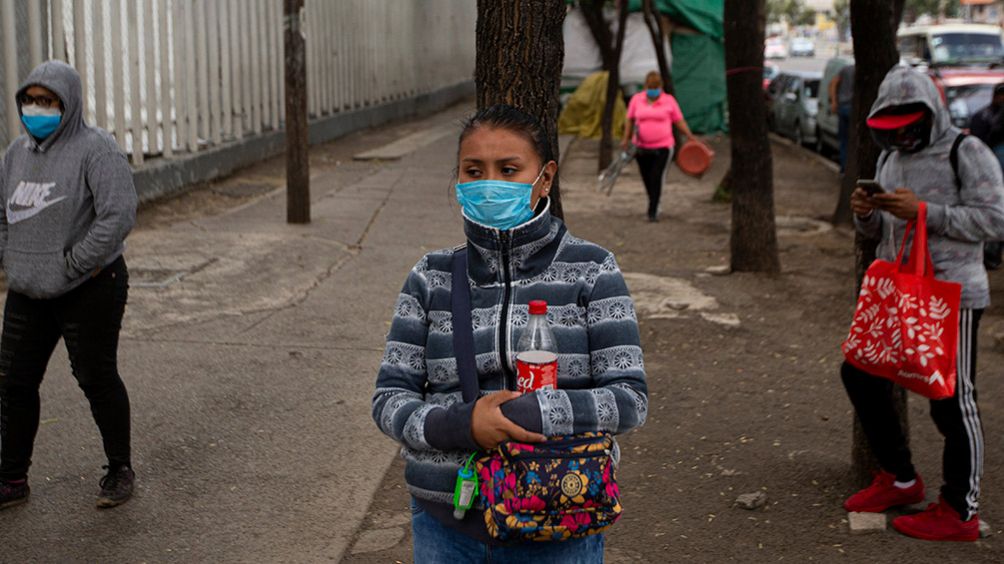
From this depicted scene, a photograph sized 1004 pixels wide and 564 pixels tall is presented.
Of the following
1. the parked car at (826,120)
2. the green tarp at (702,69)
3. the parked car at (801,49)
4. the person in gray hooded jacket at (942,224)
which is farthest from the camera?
the parked car at (801,49)

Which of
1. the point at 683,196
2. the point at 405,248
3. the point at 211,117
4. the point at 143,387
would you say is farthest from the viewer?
the point at 683,196

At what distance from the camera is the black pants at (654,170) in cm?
1414

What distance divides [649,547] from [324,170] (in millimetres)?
13450

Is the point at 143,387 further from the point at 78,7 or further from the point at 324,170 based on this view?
the point at 324,170

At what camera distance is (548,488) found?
2.33 m

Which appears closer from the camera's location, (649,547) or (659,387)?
(649,547)

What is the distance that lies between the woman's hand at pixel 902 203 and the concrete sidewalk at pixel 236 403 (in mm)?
1895

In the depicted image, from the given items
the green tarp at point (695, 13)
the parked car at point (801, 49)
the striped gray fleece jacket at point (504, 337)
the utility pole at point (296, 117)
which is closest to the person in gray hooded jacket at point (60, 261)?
the striped gray fleece jacket at point (504, 337)

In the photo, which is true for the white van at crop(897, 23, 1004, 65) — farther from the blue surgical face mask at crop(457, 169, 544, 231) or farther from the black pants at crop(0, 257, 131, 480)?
the blue surgical face mask at crop(457, 169, 544, 231)

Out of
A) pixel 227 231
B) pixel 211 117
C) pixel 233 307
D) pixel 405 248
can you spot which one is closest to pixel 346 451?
pixel 233 307

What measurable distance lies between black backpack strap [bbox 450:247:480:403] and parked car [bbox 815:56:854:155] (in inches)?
780

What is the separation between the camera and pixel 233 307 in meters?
8.54

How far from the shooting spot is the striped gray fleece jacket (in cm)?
247

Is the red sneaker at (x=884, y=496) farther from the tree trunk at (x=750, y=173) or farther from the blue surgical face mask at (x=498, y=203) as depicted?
the tree trunk at (x=750, y=173)
